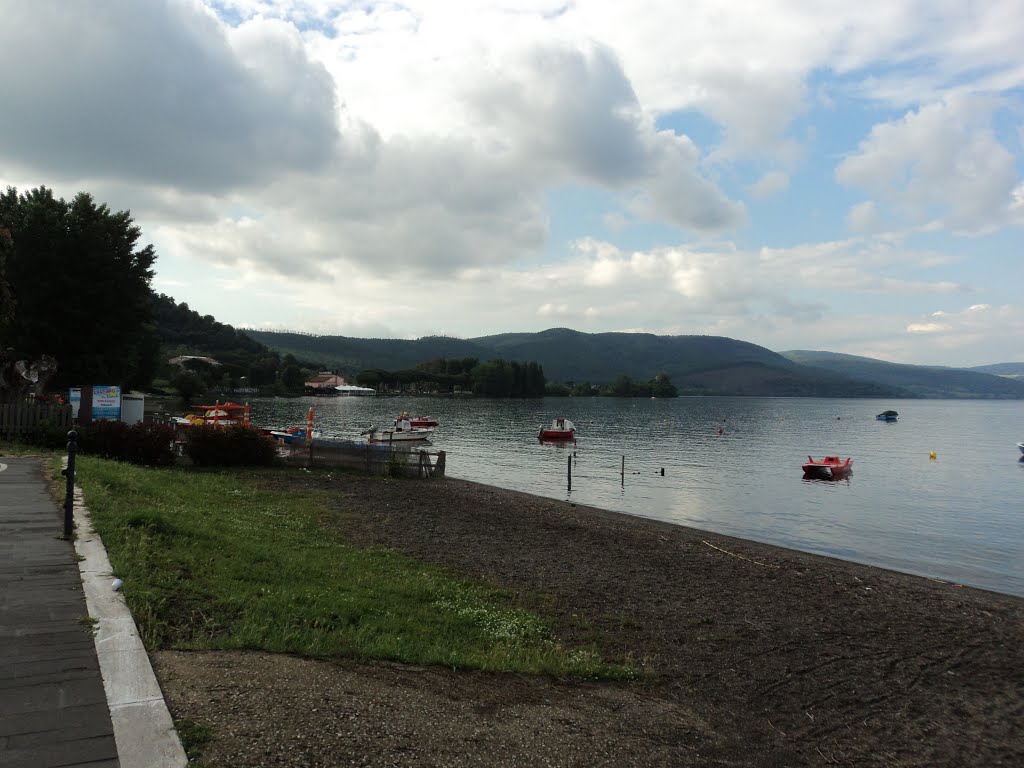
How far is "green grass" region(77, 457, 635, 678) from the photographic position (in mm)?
7449

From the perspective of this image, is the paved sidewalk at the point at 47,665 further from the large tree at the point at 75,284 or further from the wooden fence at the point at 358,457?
the large tree at the point at 75,284

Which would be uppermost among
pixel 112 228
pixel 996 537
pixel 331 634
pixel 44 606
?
pixel 112 228

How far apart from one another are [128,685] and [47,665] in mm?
879

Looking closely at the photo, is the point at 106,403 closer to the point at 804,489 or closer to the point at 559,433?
the point at 804,489

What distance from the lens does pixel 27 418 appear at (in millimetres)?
22594

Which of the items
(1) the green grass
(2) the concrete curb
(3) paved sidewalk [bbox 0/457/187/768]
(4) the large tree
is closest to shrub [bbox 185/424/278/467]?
(1) the green grass

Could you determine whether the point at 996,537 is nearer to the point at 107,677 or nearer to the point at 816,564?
the point at 816,564

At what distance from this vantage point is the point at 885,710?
8961 millimetres

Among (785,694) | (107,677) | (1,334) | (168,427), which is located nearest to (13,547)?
(107,677)

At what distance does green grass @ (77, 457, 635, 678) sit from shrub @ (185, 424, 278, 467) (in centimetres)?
1131

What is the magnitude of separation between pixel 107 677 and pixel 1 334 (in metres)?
32.9

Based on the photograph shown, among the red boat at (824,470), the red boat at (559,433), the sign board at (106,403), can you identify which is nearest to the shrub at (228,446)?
the sign board at (106,403)

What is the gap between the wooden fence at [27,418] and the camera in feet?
73.2

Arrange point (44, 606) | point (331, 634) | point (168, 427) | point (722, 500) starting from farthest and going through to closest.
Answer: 1. point (722, 500)
2. point (168, 427)
3. point (331, 634)
4. point (44, 606)
